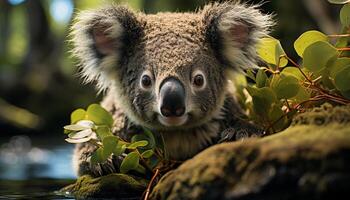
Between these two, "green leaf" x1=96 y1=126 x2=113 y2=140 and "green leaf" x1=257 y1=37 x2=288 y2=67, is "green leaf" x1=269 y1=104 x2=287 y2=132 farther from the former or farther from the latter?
"green leaf" x1=96 y1=126 x2=113 y2=140

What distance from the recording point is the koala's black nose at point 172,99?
2.68 meters

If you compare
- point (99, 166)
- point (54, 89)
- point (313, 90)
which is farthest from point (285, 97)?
point (54, 89)

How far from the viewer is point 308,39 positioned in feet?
9.20

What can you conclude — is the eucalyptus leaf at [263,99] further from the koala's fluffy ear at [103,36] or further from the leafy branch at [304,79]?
the koala's fluffy ear at [103,36]

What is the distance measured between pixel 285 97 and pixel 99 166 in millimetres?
1037

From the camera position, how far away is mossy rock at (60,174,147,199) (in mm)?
2883

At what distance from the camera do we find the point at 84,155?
335 cm

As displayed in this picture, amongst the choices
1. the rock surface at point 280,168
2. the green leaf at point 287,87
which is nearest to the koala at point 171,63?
the green leaf at point 287,87

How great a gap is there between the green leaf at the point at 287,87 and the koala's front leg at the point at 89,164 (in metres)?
0.91

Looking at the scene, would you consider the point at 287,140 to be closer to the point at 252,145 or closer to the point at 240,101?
the point at 252,145

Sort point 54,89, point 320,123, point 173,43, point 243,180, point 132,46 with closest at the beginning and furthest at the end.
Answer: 1. point 243,180
2. point 320,123
3. point 173,43
4. point 132,46
5. point 54,89

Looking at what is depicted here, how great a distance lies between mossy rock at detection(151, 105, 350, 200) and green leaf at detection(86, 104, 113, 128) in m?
1.09

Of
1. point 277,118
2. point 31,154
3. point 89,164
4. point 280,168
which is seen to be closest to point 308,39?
point 277,118

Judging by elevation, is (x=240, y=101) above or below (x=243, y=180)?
above
